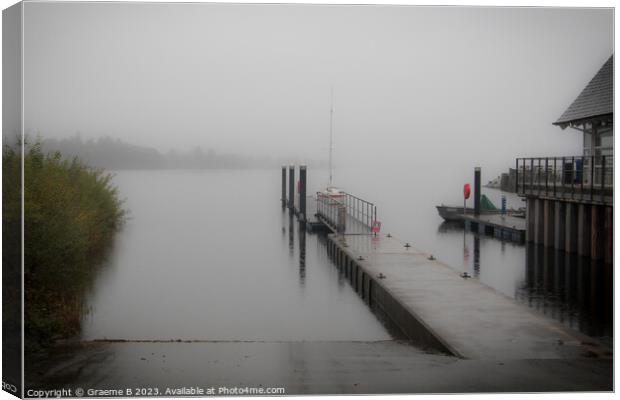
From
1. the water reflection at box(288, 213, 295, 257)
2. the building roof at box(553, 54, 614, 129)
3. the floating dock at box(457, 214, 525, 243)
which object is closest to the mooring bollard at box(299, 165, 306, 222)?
the water reflection at box(288, 213, 295, 257)

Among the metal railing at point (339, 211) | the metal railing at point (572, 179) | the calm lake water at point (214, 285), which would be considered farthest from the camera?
the metal railing at point (339, 211)

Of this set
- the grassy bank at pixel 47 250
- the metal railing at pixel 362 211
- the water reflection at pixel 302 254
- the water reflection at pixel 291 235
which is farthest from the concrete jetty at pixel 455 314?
the water reflection at pixel 291 235

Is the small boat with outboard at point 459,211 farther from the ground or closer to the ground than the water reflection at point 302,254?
farther from the ground

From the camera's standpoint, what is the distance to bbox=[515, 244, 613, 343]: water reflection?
1189 centimetres

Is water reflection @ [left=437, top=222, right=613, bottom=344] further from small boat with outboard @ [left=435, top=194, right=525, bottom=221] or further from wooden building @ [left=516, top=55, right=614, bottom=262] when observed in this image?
small boat with outboard @ [left=435, top=194, right=525, bottom=221]

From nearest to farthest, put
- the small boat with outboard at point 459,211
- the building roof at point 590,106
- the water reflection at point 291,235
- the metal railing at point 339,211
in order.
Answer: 1. the building roof at point 590,106
2. the water reflection at point 291,235
3. the metal railing at point 339,211
4. the small boat with outboard at point 459,211

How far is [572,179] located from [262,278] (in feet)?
21.0

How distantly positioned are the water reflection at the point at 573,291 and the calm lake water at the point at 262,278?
25mm

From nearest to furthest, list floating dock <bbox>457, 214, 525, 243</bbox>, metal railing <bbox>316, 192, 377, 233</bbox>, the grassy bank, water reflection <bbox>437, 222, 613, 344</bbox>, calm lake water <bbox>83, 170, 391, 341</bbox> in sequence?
the grassy bank → calm lake water <bbox>83, 170, 391, 341</bbox> → water reflection <bbox>437, 222, 613, 344</bbox> → metal railing <bbox>316, 192, 377, 233</bbox> → floating dock <bbox>457, 214, 525, 243</bbox>

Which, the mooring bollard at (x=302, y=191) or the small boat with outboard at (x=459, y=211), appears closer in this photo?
the mooring bollard at (x=302, y=191)

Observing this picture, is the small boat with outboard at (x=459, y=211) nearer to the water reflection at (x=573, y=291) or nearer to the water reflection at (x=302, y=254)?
the water reflection at (x=302, y=254)

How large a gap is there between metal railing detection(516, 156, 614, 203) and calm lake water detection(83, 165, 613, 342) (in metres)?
1.28

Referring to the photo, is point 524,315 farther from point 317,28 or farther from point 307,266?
point 307,266

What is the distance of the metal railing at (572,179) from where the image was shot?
49.4 ft
